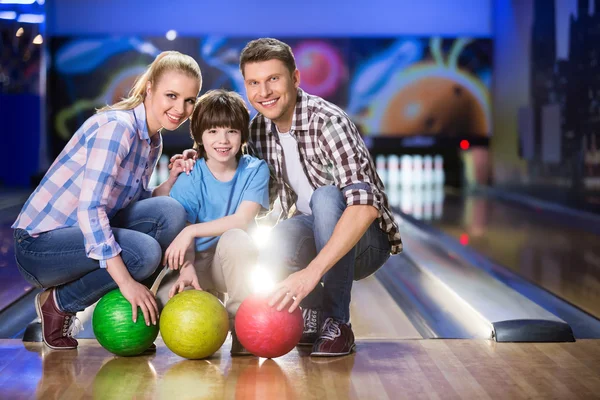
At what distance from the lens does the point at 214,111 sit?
2.36 metres

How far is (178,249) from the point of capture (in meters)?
2.29

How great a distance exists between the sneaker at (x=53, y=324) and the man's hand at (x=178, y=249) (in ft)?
1.09

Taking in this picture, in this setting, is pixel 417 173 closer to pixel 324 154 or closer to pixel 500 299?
pixel 500 299

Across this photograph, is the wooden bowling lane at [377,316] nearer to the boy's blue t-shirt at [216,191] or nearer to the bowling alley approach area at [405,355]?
the bowling alley approach area at [405,355]

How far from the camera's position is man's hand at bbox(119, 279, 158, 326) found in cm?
213

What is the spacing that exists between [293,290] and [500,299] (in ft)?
3.53

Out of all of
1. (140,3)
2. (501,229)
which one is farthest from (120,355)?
(140,3)

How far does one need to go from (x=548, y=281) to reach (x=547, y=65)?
4.08m

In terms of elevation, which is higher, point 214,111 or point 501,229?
point 214,111

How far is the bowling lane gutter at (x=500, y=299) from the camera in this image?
8.00 feet

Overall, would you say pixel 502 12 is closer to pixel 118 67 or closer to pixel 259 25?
pixel 259 25

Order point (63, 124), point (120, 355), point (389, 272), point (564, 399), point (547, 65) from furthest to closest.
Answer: point (63, 124)
point (547, 65)
point (389, 272)
point (120, 355)
point (564, 399)

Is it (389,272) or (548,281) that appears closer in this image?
(548,281)

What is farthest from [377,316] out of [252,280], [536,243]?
[536,243]
